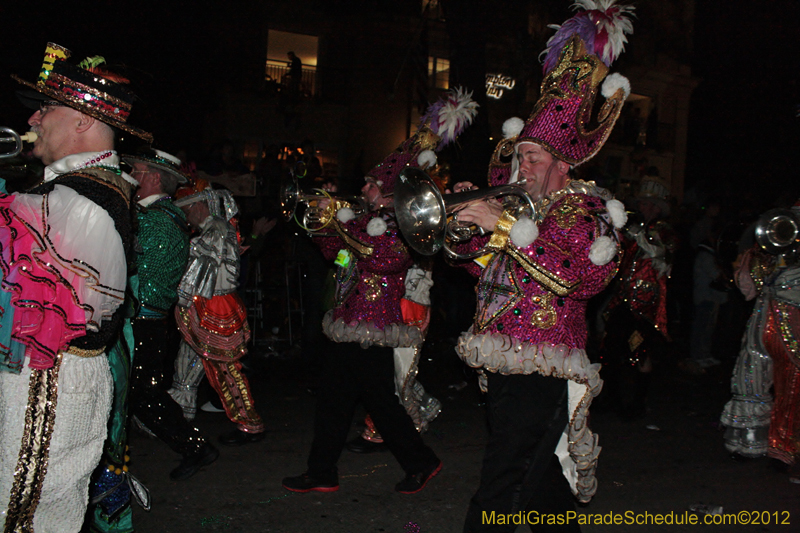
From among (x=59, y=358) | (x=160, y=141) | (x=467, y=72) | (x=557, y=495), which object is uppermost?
(x=467, y=72)

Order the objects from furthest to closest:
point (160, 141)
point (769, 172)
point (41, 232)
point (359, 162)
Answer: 1. point (769, 172)
2. point (359, 162)
3. point (160, 141)
4. point (41, 232)

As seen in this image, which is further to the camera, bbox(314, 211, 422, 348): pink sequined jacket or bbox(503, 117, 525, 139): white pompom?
bbox(314, 211, 422, 348): pink sequined jacket

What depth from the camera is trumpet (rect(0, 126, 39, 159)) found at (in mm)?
2666

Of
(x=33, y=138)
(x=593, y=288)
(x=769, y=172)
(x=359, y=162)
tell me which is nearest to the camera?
(x=33, y=138)

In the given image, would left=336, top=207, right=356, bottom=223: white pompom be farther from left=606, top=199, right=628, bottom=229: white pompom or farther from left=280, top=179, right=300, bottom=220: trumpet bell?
left=606, top=199, right=628, bottom=229: white pompom

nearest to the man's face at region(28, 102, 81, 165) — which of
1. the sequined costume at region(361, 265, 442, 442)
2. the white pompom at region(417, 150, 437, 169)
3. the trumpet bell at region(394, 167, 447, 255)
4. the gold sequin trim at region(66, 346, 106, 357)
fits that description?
the gold sequin trim at region(66, 346, 106, 357)

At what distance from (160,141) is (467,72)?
5.66 m

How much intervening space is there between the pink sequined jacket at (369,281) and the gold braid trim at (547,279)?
146cm

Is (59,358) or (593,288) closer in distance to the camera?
(59,358)

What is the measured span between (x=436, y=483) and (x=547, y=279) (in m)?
2.30

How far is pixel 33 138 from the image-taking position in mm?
2666

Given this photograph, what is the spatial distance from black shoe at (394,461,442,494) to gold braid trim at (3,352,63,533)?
242cm

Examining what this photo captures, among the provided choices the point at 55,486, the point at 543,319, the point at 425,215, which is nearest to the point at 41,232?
the point at 55,486

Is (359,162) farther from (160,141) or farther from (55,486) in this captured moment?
(55,486)
